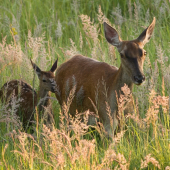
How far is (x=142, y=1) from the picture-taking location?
856 centimetres

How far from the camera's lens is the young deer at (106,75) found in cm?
443

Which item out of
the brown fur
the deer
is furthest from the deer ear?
the brown fur

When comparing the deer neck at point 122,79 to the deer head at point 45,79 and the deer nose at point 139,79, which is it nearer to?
the deer nose at point 139,79

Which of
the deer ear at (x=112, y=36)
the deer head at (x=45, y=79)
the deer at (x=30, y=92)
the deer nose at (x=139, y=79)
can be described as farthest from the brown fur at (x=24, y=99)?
the deer nose at (x=139, y=79)

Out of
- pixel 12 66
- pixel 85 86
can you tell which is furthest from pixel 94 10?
Result: pixel 85 86

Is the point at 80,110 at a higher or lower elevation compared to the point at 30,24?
lower

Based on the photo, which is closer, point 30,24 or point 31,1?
point 30,24

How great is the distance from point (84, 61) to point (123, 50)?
1.21 m

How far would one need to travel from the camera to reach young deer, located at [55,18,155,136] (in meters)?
4.43

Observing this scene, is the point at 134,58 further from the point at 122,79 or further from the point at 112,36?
the point at 112,36

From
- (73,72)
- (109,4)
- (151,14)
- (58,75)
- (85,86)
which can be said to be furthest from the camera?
(109,4)

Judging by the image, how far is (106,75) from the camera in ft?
16.3

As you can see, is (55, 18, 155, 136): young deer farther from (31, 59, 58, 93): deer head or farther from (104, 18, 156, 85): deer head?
(31, 59, 58, 93): deer head

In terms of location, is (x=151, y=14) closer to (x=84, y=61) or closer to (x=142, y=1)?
(x=142, y=1)
